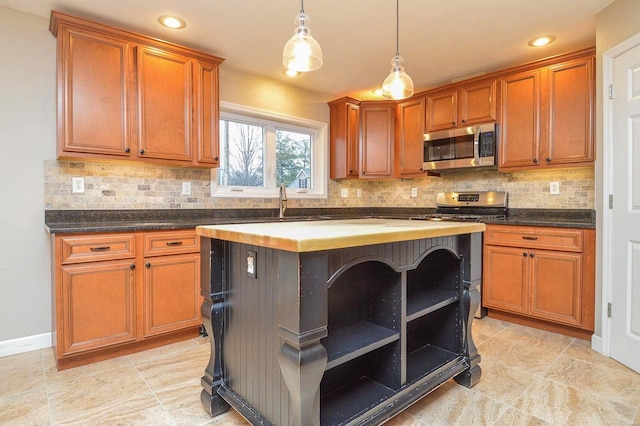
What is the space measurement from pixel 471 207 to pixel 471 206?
0.06 ft

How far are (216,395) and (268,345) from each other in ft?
1.79

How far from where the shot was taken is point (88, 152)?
2.42 m

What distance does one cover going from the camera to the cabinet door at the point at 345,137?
4.22 meters

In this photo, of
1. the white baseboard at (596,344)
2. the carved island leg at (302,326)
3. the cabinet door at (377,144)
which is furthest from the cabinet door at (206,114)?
the white baseboard at (596,344)

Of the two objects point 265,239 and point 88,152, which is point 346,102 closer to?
point 88,152

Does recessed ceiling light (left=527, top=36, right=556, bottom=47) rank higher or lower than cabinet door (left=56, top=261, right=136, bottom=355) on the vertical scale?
higher

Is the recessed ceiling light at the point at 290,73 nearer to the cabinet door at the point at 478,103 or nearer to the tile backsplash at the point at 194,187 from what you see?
the tile backsplash at the point at 194,187

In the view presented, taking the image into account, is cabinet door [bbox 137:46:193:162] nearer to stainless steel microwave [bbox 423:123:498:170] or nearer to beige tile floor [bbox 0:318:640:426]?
beige tile floor [bbox 0:318:640:426]

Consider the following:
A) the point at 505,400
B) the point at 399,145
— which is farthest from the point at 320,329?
the point at 399,145

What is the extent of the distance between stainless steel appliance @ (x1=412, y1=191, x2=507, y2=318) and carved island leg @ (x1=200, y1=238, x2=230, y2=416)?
97.6 inches

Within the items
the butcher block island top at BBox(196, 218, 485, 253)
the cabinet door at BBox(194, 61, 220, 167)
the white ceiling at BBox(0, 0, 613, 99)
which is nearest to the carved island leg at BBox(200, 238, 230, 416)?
the butcher block island top at BBox(196, 218, 485, 253)

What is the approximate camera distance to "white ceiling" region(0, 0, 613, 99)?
2.36 m

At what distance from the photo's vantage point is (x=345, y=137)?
423 centimetres

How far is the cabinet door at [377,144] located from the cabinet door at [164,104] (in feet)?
7.08
